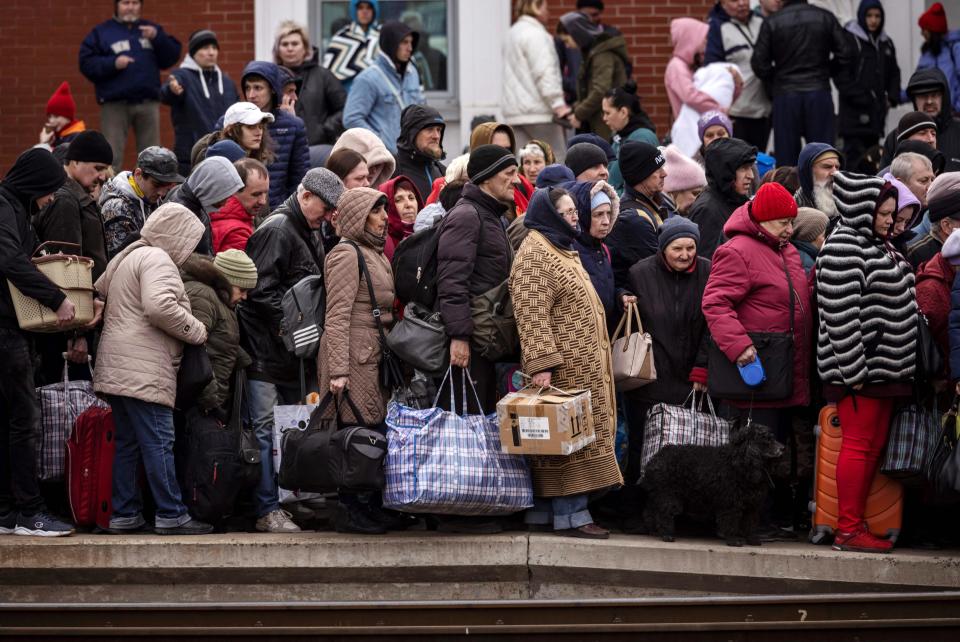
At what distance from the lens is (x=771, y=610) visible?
25.9 feet

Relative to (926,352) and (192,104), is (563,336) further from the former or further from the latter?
(192,104)

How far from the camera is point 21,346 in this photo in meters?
8.80

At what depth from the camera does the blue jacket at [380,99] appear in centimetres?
1261

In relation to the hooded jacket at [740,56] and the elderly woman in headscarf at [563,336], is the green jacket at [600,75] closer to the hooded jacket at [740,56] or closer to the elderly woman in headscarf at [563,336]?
the hooded jacket at [740,56]

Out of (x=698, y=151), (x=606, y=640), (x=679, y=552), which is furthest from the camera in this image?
(x=698, y=151)

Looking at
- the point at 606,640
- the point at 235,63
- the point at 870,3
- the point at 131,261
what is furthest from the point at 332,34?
the point at 606,640

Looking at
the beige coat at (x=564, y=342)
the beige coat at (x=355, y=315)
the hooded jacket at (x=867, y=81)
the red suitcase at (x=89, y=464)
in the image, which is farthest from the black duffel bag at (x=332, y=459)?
the hooded jacket at (x=867, y=81)

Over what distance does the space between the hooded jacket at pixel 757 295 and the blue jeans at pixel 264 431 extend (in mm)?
2659

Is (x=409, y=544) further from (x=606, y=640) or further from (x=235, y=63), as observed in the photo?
(x=235, y=63)

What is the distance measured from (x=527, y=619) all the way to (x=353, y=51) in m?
7.22

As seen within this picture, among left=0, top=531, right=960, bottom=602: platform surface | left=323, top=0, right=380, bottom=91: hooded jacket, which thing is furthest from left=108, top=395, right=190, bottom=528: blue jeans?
left=323, top=0, right=380, bottom=91: hooded jacket

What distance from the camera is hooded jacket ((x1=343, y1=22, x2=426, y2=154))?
1260cm

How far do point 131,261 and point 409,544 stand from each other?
227 cm

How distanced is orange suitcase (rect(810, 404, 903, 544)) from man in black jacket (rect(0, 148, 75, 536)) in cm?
431
